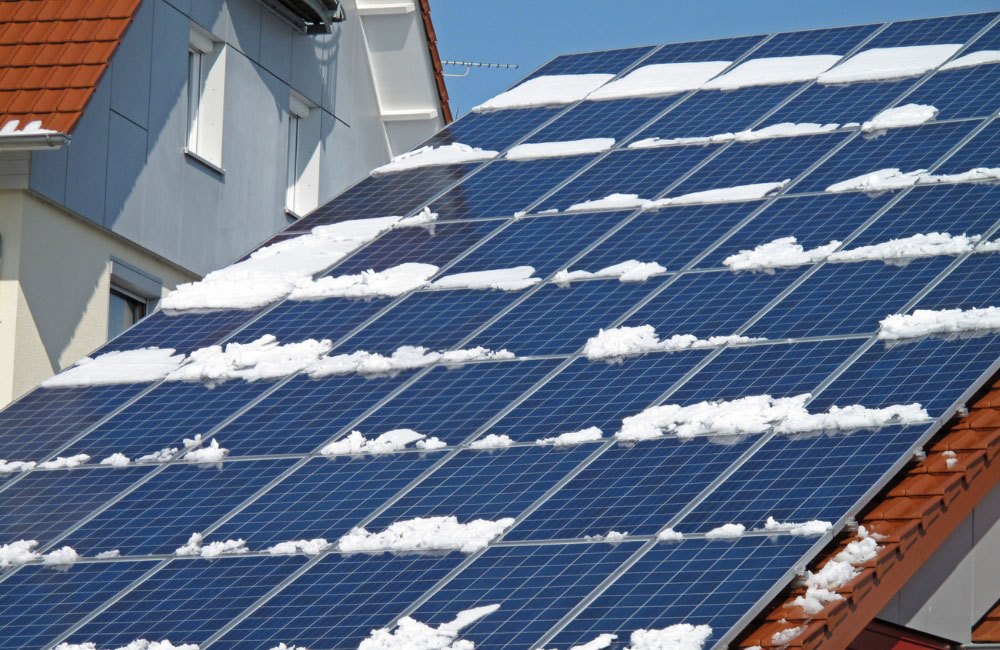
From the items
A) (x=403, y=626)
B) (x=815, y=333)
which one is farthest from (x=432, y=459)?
(x=815, y=333)

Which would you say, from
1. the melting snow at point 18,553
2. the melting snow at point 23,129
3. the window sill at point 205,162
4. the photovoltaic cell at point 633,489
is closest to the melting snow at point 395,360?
the photovoltaic cell at point 633,489

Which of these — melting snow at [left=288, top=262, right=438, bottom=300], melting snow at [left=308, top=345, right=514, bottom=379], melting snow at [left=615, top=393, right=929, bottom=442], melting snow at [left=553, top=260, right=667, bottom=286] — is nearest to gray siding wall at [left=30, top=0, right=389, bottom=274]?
melting snow at [left=288, top=262, right=438, bottom=300]

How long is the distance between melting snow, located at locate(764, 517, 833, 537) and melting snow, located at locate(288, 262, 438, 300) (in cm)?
590

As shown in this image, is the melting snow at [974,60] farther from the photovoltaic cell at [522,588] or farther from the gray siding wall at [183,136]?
the photovoltaic cell at [522,588]

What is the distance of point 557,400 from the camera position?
12.3 m

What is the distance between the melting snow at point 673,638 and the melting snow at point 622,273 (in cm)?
541

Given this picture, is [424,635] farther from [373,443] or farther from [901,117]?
[901,117]

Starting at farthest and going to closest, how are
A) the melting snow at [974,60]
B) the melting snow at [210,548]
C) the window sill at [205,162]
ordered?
the window sill at [205,162]
the melting snow at [974,60]
the melting snow at [210,548]

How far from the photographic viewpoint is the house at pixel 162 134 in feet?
58.0

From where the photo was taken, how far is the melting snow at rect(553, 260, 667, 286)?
14211 mm

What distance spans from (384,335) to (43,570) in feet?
12.2

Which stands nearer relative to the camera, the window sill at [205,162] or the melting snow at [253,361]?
the melting snow at [253,361]

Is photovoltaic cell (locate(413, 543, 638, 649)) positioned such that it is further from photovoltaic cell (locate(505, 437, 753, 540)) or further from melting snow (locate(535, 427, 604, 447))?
melting snow (locate(535, 427, 604, 447))

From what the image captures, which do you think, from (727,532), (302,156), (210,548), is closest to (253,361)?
(210,548)
